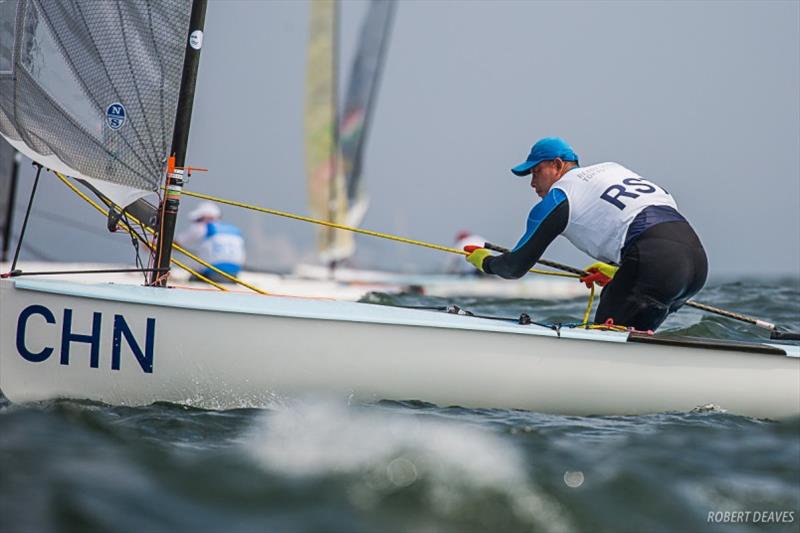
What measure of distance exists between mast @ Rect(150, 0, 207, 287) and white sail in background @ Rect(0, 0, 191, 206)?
0.03 meters

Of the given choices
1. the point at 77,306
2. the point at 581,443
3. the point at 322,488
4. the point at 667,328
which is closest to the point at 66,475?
the point at 322,488

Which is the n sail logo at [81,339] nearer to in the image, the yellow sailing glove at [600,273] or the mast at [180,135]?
the mast at [180,135]

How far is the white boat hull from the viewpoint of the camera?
126 inches

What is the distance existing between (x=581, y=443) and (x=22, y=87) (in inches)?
101

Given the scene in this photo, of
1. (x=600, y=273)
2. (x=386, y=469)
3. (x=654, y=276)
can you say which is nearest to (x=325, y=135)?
(x=600, y=273)

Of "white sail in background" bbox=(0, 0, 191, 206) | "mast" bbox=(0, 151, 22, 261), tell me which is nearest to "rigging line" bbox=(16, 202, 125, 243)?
"mast" bbox=(0, 151, 22, 261)

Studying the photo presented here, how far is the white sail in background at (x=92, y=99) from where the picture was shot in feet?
12.2

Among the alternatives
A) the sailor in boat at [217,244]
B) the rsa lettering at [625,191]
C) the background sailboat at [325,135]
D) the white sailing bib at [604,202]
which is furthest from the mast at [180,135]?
the background sailboat at [325,135]

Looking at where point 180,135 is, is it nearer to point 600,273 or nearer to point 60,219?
point 600,273

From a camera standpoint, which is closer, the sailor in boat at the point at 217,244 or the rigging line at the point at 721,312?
the rigging line at the point at 721,312

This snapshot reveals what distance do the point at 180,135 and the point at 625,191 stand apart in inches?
69.6

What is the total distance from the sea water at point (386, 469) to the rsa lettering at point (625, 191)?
0.84 meters

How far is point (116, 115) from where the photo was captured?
147 inches

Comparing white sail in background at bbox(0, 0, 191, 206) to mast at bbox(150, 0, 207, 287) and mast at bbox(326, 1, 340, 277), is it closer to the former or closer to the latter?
mast at bbox(150, 0, 207, 287)
